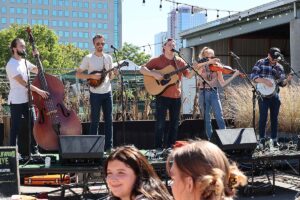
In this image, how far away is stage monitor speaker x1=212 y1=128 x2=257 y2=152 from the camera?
7.04 meters

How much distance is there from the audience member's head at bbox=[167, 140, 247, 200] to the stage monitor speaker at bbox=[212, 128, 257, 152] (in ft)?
15.7

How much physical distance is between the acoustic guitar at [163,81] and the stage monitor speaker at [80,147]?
4.59 ft

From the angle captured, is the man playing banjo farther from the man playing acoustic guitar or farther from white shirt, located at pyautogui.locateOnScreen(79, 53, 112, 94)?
white shirt, located at pyautogui.locateOnScreen(79, 53, 112, 94)

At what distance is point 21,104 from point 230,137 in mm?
2730

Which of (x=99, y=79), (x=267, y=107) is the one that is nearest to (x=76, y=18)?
(x=267, y=107)

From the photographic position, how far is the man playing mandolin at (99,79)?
24.3ft

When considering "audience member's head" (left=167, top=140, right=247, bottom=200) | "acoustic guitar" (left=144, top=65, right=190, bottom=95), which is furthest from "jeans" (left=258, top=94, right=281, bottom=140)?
"audience member's head" (left=167, top=140, right=247, bottom=200)

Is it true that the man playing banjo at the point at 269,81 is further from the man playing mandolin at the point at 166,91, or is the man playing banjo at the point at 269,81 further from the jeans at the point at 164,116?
the jeans at the point at 164,116

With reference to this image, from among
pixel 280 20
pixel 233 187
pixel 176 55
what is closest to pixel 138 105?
pixel 176 55

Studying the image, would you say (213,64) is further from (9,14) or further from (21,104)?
(9,14)

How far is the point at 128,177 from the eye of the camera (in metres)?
3.19

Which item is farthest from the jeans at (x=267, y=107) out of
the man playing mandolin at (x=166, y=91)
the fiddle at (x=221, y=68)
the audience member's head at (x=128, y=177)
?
the audience member's head at (x=128, y=177)

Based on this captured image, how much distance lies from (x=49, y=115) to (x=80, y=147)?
0.90m

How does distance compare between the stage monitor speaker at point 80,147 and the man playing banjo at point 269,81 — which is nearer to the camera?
the stage monitor speaker at point 80,147
